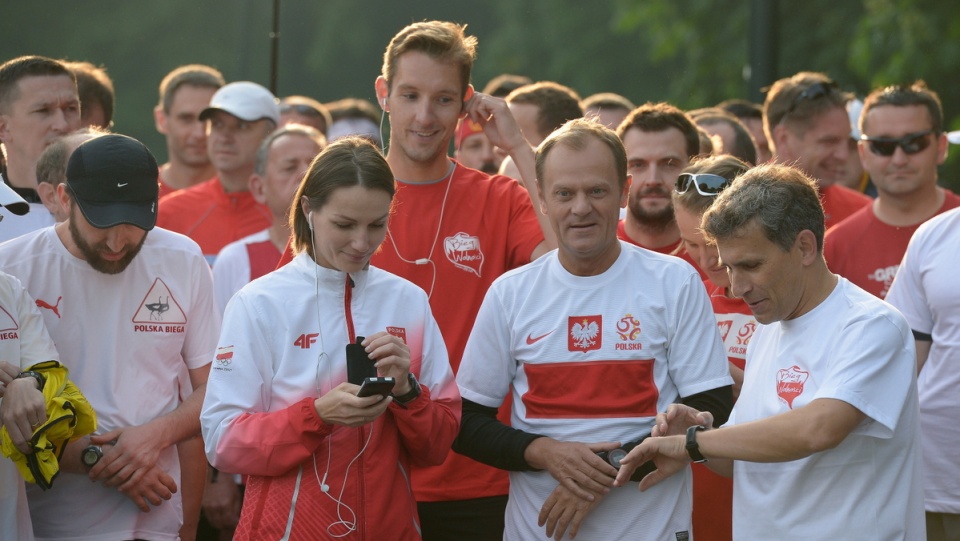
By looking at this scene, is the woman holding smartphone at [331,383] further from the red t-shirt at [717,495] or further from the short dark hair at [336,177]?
the red t-shirt at [717,495]

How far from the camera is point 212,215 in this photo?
6836 mm

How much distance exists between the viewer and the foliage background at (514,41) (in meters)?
9.23

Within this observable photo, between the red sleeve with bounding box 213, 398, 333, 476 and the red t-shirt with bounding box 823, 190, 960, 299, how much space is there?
283 cm

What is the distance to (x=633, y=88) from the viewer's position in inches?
389

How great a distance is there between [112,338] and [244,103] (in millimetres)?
3355

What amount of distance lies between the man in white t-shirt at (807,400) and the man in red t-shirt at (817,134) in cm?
316

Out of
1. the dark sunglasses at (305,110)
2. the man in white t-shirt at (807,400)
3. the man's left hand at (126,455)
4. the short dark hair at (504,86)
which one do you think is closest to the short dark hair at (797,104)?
the short dark hair at (504,86)

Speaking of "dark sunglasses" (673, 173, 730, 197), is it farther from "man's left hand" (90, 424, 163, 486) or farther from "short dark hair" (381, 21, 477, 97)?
"man's left hand" (90, 424, 163, 486)

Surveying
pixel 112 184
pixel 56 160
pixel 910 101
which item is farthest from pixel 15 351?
pixel 910 101

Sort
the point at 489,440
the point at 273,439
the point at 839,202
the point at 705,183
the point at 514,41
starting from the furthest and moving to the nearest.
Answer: the point at 514,41
the point at 839,202
the point at 705,183
the point at 489,440
the point at 273,439

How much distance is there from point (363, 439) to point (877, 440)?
1517 millimetres

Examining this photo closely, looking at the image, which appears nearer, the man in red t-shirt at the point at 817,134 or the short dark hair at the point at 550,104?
the short dark hair at the point at 550,104

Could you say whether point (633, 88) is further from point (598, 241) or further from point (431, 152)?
point (598, 241)

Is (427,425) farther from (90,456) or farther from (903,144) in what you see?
(903,144)
